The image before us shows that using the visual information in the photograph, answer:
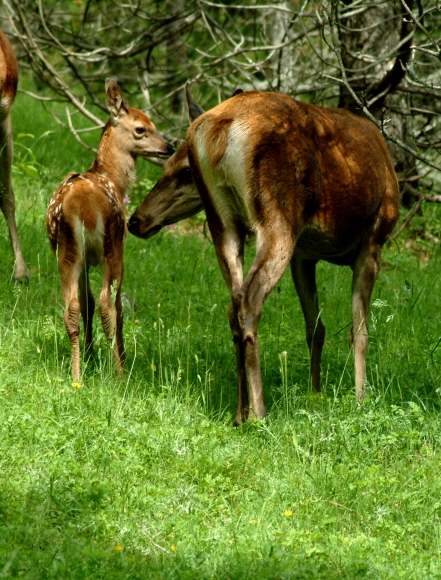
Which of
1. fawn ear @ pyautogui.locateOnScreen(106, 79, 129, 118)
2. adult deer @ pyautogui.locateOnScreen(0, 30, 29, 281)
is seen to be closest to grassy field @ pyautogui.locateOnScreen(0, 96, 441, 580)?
adult deer @ pyautogui.locateOnScreen(0, 30, 29, 281)

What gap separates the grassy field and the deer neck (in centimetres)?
114

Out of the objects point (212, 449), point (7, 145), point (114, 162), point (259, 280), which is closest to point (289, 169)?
point (259, 280)

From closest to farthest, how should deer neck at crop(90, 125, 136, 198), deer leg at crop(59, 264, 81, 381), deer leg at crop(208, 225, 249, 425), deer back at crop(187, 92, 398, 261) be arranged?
deer back at crop(187, 92, 398, 261) → deer leg at crop(208, 225, 249, 425) → deer leg at crop(59, 264, 81, 381) → deer neck at crop(90, 125, 136, 198)

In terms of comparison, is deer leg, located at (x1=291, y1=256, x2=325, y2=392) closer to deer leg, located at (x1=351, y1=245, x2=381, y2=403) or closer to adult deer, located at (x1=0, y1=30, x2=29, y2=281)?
deer leg, located at (x1=351, y1=245, x2=381, y2=403)

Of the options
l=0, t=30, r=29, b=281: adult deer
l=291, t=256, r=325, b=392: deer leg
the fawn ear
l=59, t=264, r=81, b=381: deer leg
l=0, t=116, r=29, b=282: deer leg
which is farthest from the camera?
l=0, t=116, r=29, b=282: deer leg

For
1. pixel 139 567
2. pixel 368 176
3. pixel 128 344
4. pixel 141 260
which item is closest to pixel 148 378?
pixel 128 344

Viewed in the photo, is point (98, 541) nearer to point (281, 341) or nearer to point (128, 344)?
point (128, 344)

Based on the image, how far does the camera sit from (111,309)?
655cm

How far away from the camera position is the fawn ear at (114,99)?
25.1 feet

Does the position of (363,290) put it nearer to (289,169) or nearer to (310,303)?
(310,303)

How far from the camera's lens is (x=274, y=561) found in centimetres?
417

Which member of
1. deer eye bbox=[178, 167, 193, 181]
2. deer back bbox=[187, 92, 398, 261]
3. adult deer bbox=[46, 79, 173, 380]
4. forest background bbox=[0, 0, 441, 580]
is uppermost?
deer back bbox=[187, 92, 398, 261]

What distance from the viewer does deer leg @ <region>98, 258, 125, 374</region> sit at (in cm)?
650

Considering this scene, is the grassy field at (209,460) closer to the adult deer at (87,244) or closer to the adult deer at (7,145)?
the adult deer at (87,244)
